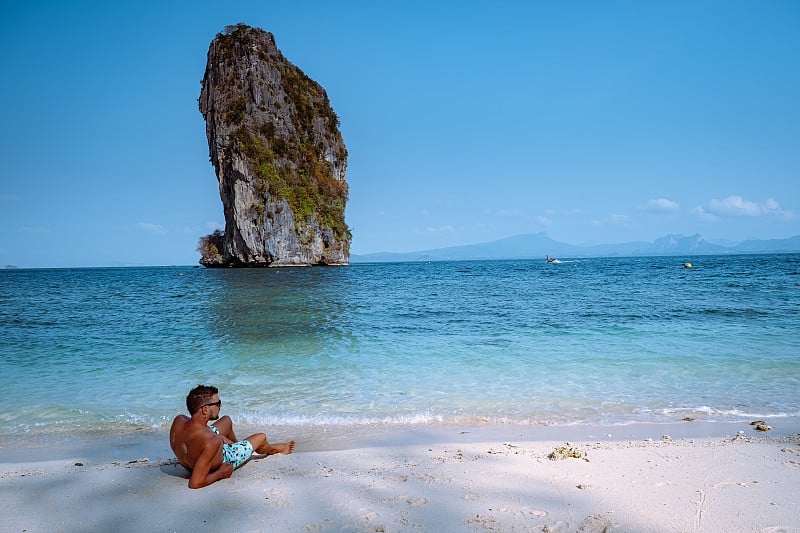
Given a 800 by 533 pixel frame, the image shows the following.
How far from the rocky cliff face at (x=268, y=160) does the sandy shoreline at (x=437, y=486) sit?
6805 cm

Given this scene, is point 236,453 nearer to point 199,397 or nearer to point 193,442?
point 193,442

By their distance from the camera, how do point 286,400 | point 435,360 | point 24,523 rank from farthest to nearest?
point 435,360, point 286,400, point 24,523

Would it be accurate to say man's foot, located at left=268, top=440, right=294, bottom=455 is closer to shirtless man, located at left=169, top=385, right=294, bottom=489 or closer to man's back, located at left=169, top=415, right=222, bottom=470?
shirtless man, located at left=169, top=385, right=294, bottom=489

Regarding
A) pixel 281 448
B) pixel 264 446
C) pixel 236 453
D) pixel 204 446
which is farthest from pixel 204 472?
pixel 281 448

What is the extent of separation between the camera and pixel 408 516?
3.61 m

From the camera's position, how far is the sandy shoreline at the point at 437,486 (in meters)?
3.57

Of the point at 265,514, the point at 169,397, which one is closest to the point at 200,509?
the point at 265,514

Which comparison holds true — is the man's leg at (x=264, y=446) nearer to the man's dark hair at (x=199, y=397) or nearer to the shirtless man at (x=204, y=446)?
the shirtless man at (x=204, y=446)

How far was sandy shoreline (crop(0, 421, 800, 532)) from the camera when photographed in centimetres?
357

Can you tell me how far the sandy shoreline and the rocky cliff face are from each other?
6805 cm

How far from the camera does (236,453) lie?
4.66 metres

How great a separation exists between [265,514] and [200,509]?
0.57 meters

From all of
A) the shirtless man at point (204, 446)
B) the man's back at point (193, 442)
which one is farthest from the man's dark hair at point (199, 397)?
the man's back at point (193, 442)

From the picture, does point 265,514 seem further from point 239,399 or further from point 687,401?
point 687,401
